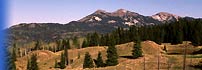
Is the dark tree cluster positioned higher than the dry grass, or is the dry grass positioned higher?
the dark tree cluster

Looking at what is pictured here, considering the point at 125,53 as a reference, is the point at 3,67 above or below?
above

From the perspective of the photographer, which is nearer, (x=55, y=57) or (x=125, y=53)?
(x=125, y=53)

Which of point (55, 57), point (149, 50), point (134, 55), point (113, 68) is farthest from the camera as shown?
point (55, 57)

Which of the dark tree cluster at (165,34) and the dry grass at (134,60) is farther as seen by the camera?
the dark tree cluster at (165,34)

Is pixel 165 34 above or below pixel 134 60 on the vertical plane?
above

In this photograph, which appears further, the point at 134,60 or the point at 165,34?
the point at 165,34

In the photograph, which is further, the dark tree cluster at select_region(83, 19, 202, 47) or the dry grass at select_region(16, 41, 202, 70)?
the dark tree cluster at select_region(83, 19, 202, 47)

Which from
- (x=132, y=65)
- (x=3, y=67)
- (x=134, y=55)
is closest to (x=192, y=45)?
(x=134, y=55)

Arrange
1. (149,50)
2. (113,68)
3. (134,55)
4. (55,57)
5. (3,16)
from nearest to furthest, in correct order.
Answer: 1. (3,16)
2. (113,68)
3. (134,55)
4. (149,50)
5. (55,57)

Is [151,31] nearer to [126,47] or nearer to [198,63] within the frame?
[126,47]

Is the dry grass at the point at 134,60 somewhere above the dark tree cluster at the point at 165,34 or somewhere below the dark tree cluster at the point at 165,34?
below

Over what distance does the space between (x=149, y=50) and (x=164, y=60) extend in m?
28.0

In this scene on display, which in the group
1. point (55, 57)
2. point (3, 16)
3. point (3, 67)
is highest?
point (3, 16)

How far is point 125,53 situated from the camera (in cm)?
11262
